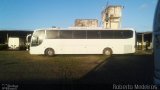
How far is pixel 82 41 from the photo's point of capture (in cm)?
3045

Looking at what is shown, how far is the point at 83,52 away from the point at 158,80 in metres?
24.7

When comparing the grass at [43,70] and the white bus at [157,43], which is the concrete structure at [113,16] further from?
the white bus at [157,43]

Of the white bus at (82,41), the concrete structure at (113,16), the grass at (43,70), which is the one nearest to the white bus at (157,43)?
the grass at (43,70)

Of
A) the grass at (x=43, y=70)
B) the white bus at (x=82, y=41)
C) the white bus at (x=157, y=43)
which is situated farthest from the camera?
the white bus at (x=82, y=41)

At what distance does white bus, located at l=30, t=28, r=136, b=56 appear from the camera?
30094 mm

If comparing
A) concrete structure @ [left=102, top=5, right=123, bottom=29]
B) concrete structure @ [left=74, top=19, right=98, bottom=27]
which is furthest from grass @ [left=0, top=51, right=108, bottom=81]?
concrete structure @ [left=74, top=19, right=98, bottom=27]

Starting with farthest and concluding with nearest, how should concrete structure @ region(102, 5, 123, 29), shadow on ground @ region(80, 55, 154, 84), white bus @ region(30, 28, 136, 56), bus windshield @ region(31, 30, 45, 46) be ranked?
concrete structure @ region(102, 5, 123, 29) → white bus @ region(30, 28, 136, 56) → bus windshield @ region(31, 30, 45, 46) → shadow on ground @ region(80, 55, 154, 84)

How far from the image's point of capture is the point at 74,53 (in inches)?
1195

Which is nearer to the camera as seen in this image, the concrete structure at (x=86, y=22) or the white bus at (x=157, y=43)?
the white bus at (x=157, y=43)

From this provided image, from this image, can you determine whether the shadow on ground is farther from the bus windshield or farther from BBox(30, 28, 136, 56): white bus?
the bus windshield

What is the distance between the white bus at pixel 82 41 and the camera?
30.1 metres

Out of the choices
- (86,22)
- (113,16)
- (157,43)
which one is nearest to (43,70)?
(157,43)

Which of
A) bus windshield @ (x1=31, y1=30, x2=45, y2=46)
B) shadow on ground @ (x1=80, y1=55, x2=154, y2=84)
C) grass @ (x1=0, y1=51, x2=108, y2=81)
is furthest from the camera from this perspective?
bus windshield @ (x1=31, y1=30, x2=45, y2=46)

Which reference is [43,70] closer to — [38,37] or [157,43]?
[157,43]
